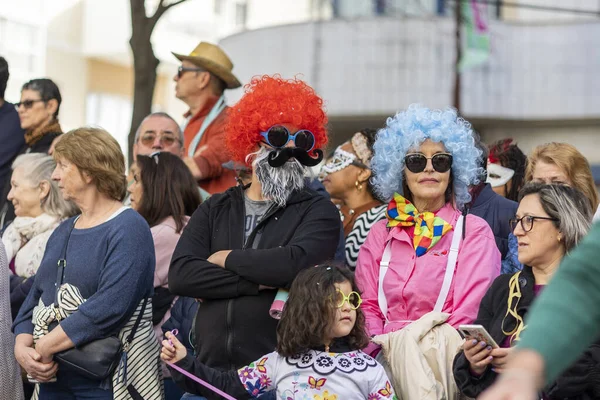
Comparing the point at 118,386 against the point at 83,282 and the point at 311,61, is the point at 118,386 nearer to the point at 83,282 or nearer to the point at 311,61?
the point at 83,282

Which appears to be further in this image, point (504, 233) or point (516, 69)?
point (516, 69)

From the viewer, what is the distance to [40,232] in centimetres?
623

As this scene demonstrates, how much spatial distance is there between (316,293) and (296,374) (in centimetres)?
37

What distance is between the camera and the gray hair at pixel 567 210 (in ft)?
14.6

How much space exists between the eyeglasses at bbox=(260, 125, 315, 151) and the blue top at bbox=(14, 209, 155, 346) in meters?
0.83

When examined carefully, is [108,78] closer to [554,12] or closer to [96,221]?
[554,12]

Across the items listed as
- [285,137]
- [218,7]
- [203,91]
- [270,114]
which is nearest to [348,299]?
[285,137]

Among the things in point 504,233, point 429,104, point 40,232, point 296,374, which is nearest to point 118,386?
point 296,374

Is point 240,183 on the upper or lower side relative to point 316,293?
upper

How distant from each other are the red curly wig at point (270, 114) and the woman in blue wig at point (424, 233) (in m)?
0.47

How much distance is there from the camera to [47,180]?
20.9 ft

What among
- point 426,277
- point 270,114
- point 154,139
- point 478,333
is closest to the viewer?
point 478,333

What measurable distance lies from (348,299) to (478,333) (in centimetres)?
67

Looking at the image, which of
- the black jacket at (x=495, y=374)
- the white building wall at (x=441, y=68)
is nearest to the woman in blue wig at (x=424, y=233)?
the black jacket at (x=495, y=374)
